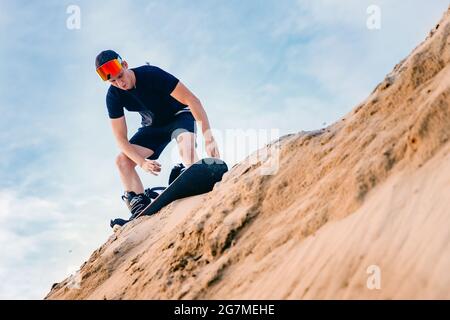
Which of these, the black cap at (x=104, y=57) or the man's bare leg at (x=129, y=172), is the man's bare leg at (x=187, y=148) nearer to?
the man's bare leg at (x=129, y=172)

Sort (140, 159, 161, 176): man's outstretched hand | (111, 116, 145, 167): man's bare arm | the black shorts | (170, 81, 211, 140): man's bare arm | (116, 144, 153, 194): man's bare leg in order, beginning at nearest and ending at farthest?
(140, 159, 161, 176): man's outstretched hand < (170, 81, 211, 140): man's bare arm < the black shorts < (111, 116, 145, 167): man's bare arm < (116, 144, 153, 194): man's bare leg

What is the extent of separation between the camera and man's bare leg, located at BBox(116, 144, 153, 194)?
839 cm

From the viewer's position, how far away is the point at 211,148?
7.75 meters

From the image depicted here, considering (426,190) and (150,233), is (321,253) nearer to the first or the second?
(426,190)

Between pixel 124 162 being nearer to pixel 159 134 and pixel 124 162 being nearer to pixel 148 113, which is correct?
pixel 159 134

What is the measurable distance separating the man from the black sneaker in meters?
0.01

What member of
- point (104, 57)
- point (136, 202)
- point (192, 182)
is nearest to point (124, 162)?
point (136, 202)

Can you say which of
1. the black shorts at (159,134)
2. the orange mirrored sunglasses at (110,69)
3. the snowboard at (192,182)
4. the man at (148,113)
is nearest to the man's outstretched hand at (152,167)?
the man at (148,113)

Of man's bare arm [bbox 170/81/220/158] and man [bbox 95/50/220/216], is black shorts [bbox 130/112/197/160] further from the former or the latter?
man's bare arm [bbox 170/81/220/158]

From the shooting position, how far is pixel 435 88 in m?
5.43

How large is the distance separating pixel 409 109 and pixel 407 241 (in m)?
1.75

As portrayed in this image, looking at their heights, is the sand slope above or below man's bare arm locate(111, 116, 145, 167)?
below

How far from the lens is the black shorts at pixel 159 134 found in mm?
8055

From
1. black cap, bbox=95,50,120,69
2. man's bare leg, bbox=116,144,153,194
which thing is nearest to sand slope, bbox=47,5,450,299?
man's bare leg, bbox=116,144,153,194
